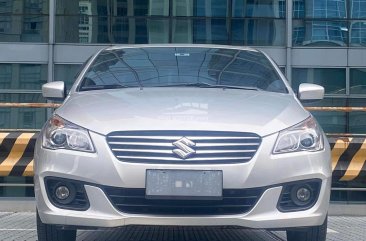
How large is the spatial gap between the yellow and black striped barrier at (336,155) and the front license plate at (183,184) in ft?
12.7

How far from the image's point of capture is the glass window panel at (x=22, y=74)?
72.1ft

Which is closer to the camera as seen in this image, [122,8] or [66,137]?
[66,137]

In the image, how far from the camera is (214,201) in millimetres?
4391

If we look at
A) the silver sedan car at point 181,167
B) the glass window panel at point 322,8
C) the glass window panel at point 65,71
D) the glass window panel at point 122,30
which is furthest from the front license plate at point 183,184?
the glass window panel at point 322,8

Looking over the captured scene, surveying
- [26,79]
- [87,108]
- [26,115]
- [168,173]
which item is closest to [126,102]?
[87,108]

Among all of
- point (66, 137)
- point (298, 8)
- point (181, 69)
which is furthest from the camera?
point (298, 8)

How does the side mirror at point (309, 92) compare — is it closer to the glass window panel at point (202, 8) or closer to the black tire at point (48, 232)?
the black tire at point (48, 232)

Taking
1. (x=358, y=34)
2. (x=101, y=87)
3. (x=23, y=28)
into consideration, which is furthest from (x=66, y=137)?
(x=358, y=34)

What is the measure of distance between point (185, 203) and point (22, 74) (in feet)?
60.4

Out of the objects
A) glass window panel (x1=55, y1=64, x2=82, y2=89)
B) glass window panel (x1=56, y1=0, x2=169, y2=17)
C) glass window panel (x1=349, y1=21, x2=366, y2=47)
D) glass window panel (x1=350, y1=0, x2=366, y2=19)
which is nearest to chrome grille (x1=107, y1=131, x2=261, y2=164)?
glass window panel (x1=56, y1=0, x2=169, y2=17)

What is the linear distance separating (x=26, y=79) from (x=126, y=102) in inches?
702

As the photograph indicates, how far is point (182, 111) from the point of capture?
15.2 ft

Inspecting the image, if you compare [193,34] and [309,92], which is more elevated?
[193,34]

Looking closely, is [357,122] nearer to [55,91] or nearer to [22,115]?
[22,115]
